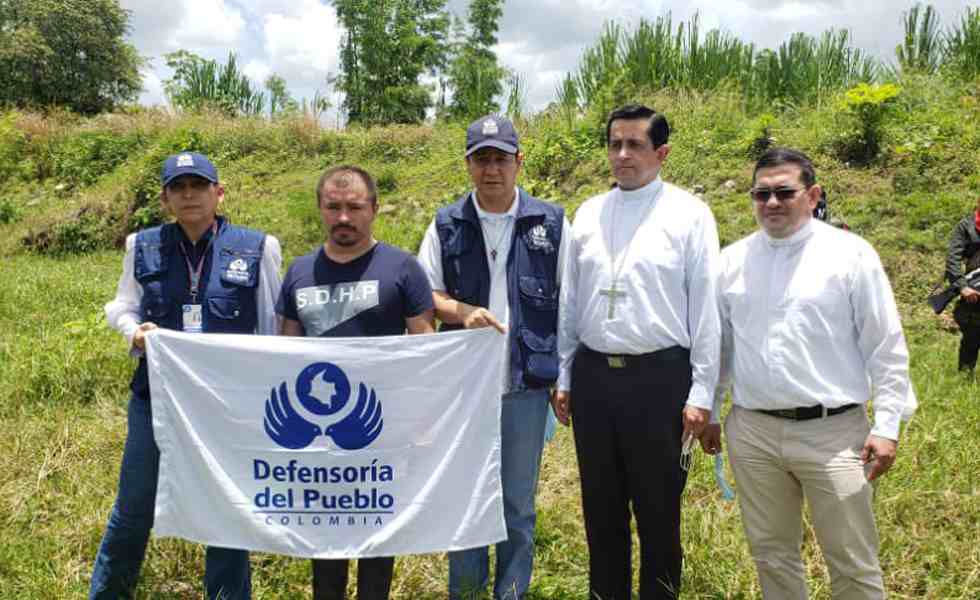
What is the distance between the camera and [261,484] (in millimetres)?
3057

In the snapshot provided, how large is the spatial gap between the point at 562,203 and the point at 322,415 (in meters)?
8.56

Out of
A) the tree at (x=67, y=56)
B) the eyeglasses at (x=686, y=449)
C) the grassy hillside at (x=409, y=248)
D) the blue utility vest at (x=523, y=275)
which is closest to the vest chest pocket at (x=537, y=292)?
the blue utility vest at (x=523, y=275)

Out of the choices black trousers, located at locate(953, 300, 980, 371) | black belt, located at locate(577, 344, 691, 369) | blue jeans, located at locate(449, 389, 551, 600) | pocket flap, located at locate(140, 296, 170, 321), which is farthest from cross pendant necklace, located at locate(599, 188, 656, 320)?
black trousers, located at locate(953, 300, 980, 371)

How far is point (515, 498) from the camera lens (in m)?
3.22

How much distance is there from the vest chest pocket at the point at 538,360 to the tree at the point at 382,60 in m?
28.2

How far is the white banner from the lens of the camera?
119 inches

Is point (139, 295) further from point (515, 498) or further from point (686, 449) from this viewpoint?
point (686, 449)

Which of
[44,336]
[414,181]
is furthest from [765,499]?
[414,181]

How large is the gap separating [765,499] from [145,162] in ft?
49.0

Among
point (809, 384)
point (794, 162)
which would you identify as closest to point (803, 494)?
point (809, 384)

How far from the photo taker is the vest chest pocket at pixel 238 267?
3055 millimetres

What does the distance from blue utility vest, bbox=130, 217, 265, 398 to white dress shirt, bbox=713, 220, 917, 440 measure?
199 cm

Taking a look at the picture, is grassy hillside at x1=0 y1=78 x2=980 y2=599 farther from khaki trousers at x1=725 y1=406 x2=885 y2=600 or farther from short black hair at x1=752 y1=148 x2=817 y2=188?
short black hair at x1=752 y1=148 x2=817 y2=188

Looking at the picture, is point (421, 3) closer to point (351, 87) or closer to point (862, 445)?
point (351, 87)
